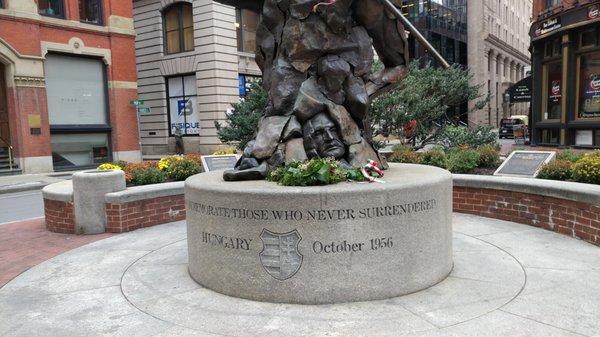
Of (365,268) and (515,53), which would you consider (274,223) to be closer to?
(365,268)

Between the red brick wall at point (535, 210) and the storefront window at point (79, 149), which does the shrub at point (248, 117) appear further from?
the storefront window at point (79, 149)

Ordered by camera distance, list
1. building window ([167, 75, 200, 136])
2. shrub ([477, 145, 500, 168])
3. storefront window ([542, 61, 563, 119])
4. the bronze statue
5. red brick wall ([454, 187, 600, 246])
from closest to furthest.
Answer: the bronze statue → red brick wall ([454, 187, 600, 246]) → shrub ([477, 145, 500, 168]) → storefront window ([542, 61, 563, 119]) → building window ([167, 75, 200, 136])

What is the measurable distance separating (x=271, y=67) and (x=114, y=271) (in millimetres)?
3451

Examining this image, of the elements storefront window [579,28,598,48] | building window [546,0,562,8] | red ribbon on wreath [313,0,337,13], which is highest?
building window [546,0,562,8]

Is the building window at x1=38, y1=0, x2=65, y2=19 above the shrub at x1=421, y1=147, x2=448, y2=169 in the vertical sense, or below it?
above

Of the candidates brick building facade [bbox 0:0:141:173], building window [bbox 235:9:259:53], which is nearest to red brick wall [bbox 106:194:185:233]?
brick building facade [bbox 0:0:141:173]

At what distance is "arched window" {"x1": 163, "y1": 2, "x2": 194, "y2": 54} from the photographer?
29.2 meters

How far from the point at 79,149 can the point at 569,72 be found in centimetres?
2374

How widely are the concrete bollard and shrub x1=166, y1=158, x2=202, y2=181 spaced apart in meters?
2.73

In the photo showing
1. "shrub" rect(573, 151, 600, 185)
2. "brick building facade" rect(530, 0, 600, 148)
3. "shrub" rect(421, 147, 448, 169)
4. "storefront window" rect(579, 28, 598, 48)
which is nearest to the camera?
"shrub" rect(573, 151, 600, 185)

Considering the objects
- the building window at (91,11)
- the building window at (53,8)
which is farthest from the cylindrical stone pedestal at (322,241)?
the building window at (91,11)

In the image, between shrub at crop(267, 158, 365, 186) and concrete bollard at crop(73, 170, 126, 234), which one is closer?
shrub at crop(267, 158, 365, 186)

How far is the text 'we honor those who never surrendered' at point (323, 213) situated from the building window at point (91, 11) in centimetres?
2460

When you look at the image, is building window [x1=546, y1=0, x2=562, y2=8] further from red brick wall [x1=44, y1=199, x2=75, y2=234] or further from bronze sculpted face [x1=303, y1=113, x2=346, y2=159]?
red brick wall [x1=44, y1=199, x2=75, y2=234]
